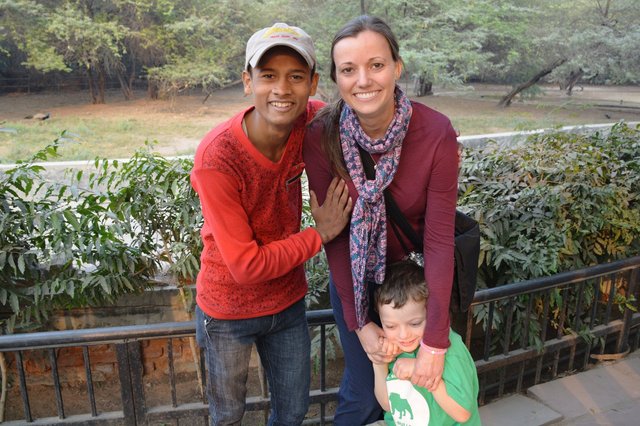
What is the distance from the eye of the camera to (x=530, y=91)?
20297 millimetres

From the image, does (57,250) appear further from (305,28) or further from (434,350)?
(305,28)

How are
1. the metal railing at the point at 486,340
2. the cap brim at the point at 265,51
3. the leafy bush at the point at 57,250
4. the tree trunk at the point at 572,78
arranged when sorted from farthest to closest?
the tree trunk at the point at 572,78 → the leafy bush at the point at 57,250 → the metal railing at the point at 486,340 → the cap brim at the point at 265,51

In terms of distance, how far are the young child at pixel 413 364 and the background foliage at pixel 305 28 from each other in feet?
43.2

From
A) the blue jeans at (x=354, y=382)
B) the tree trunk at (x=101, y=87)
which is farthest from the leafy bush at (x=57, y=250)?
the tree trunk at (x=101, y=87)

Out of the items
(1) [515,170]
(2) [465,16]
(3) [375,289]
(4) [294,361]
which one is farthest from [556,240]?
(2) [465,16]

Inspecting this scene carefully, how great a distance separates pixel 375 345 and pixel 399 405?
8.1 inches

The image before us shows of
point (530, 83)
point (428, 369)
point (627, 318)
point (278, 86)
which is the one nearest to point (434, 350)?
point (428, 369)

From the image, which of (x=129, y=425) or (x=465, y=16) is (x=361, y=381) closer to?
(x=129, y=425)

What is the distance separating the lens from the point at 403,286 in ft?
5.26

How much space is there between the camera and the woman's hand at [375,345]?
1.67 metres

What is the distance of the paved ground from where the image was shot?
2.59m

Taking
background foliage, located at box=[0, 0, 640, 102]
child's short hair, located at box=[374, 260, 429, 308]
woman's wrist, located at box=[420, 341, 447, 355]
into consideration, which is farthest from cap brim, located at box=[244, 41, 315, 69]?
background foliage, located at box=[0, 0, 640, 102]

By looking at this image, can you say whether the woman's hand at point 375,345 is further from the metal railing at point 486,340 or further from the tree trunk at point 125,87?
the tree trunk at point 125,87

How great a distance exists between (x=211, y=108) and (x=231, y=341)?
18161 mm
